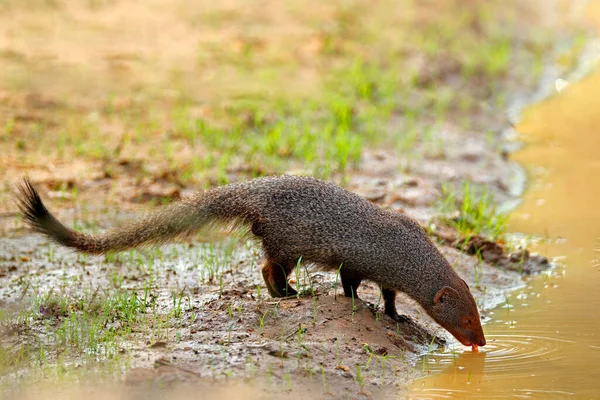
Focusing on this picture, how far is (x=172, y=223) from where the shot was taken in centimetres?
515

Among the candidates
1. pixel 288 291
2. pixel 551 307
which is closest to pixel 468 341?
pixel 551 307

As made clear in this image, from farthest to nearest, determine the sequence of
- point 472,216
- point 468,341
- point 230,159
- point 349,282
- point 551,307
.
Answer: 1. point 230,159
2. point 472,216
3. point 551,307
4. point 349,282
5. point 468,341

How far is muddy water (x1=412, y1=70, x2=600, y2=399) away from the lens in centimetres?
448

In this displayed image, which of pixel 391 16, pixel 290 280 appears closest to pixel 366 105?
pixel 391 16

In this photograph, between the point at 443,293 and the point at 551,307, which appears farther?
the point at 551,307

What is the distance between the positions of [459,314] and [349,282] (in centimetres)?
61

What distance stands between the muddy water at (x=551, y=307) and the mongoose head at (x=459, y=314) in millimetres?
94

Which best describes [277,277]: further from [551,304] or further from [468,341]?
[551,304]

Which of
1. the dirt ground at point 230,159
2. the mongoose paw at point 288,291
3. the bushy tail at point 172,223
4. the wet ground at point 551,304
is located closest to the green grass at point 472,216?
the dirt ground at point 230,159

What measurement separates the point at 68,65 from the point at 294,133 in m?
2.60

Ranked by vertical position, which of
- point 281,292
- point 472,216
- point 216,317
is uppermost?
point 472,216

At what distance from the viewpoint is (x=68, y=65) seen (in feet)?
30.3

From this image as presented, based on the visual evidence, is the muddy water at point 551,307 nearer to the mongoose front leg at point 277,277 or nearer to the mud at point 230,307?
the mud at point 230,307

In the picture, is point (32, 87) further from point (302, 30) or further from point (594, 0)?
point (594, 0)
